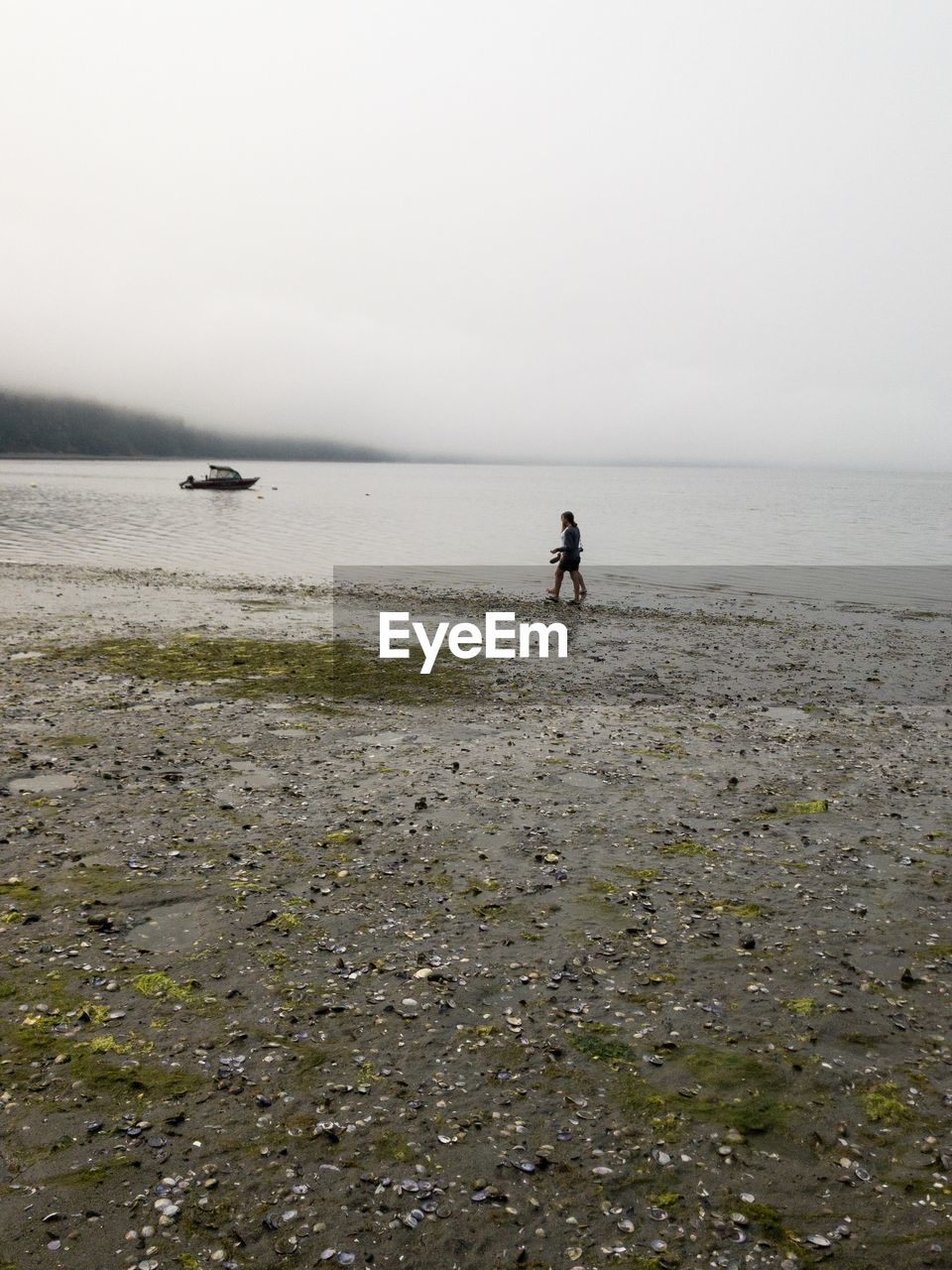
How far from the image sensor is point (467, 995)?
27.3 feet

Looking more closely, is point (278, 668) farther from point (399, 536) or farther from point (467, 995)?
point (399, 536)

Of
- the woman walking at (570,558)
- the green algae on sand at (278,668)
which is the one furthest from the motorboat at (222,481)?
the green algae on sand at (278,668)

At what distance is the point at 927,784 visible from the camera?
1454 centimetres

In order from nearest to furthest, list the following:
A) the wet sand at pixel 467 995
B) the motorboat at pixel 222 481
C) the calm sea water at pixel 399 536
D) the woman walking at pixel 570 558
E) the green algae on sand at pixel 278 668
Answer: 1. the wet sand at pixel 467 995
2. the green algae on sand at pixel 278 668
3. the woman walking at pixel 570 558
4. the calm sea water at pixel 399 536
5. the motorboat at pixel 222 481

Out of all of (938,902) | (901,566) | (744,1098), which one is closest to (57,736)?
(744,1098)

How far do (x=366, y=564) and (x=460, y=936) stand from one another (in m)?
43.4

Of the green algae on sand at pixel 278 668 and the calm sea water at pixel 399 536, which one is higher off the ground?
the calm sea water at pixel 399 536

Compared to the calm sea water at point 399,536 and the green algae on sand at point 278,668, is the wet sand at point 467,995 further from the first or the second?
the calm sea water at point 399,536

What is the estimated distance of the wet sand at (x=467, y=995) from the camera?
19.3 feet

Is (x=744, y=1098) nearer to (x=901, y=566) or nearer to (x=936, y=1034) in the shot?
(x=936, y=1034)

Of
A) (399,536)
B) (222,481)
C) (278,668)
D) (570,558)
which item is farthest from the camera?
(222,481)

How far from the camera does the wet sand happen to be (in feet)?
19.3

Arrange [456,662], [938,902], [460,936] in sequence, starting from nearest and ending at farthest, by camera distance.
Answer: [460,936] < [938,902] < [456,662]

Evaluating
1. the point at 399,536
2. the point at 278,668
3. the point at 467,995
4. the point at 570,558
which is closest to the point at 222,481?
the point at 399,536
